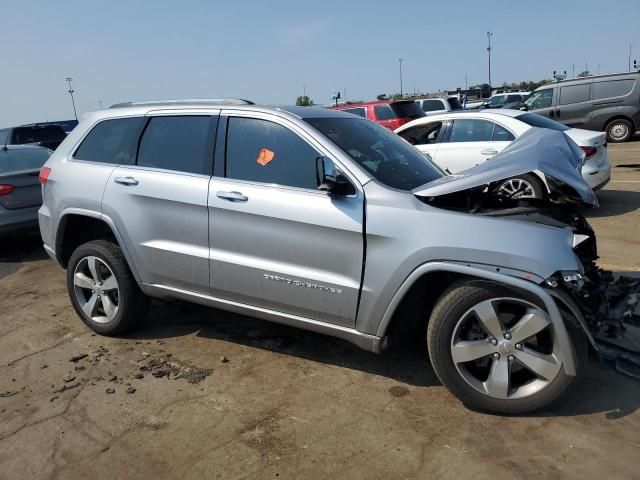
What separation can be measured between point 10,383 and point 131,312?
0.93 metres

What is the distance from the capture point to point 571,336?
2.76 m

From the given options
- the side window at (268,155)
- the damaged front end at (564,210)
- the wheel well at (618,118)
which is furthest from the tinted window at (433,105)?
the side window at (268,155)

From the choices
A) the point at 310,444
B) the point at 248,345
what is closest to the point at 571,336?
the point at 310,444

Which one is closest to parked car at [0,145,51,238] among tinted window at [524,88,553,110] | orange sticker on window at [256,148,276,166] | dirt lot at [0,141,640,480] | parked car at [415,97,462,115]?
dirt lot at [0,141,640,480]

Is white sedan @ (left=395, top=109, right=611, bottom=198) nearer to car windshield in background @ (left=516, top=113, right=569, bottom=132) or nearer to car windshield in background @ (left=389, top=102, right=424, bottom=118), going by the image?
car windshield in background @ (left=516, top=113, right=569, bottom=132)

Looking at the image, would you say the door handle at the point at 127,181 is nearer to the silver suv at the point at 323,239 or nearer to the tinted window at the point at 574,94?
the silver suv at the point at 323,239

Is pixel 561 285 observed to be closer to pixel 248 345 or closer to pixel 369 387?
pixel 369 387

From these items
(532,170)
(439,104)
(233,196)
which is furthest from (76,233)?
(439,104)

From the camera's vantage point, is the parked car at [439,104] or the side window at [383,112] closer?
the side window at [383,112]

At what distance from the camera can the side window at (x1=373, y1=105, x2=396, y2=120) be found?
1303 centimetres

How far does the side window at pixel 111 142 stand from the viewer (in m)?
4.16

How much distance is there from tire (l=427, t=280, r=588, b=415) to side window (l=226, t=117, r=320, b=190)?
3.76 feet

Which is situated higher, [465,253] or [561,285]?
[465,253]

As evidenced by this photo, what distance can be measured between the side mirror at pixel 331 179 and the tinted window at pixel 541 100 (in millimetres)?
14400
